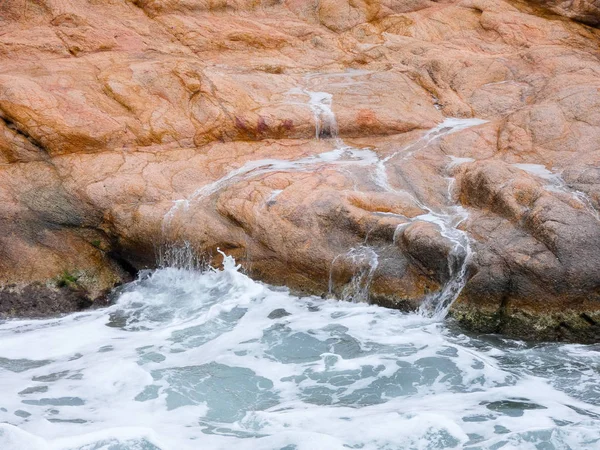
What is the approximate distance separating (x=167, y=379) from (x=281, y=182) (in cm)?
331

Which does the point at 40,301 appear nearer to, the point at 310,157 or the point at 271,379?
the point at 271,379

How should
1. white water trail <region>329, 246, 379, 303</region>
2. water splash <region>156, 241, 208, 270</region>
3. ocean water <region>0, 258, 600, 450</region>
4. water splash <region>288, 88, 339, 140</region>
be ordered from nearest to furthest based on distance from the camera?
ocean water <region>0, 258, 600, 450</region> → white water trail <region>329, 246, 379, 303</region> → water splash <region>156, 241, 208, 270</region> → water splash <region>288, 88, 339, 140</region>

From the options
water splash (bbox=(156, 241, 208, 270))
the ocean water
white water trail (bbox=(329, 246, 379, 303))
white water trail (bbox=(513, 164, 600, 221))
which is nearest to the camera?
the ocean water

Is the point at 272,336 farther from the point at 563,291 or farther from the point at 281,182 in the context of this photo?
the point at 563,291

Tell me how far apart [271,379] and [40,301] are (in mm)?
3483

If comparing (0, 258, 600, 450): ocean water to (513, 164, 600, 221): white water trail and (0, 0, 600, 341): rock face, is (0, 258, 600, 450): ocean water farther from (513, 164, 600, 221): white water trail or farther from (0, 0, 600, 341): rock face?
(513, 164, 600, 221): white water trail

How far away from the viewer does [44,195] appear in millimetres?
9688

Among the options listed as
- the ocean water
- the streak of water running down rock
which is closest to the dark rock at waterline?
the ocean water

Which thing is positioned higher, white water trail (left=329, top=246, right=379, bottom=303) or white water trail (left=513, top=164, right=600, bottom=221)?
white water trail (left=513, top=164, right=600, bottom=221)

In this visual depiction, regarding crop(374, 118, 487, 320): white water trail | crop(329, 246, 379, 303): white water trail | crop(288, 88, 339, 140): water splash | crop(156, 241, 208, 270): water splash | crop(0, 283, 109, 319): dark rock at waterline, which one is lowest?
crop(0, 283, 109, 319): dark rock at waterline

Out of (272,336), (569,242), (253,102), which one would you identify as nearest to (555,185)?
(569,242)

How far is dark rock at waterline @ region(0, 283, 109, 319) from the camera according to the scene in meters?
9.02

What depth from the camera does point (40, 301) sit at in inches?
360

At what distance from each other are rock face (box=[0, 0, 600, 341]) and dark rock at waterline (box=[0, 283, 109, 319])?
33 millimetres
